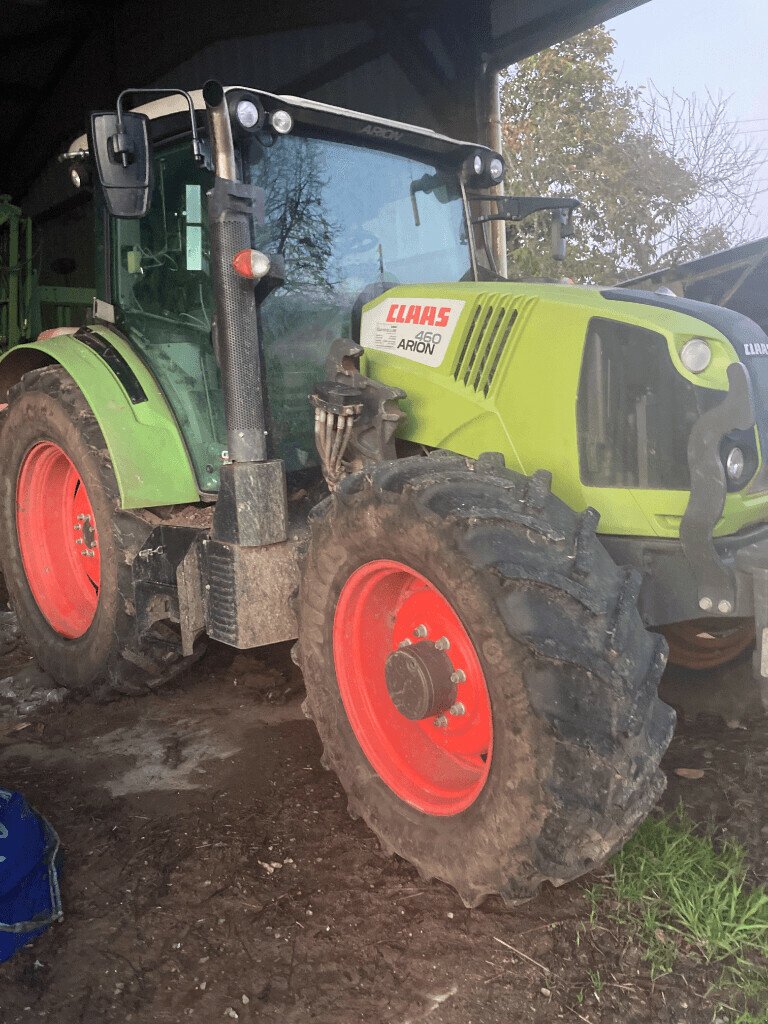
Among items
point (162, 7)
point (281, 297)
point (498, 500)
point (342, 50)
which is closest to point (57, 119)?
point (162, 7)

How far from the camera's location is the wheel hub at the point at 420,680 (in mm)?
2438

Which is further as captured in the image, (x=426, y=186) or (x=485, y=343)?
(x=426, y=186)

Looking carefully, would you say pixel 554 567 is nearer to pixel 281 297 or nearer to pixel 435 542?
pixel 435 542

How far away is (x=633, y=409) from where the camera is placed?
8.25 ft

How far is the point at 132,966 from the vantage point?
2.23 m

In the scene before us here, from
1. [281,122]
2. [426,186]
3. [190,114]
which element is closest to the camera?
[190,114]

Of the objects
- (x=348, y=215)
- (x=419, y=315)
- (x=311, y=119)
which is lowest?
(x=419, y=315)

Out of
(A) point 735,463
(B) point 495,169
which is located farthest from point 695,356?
(B) point 495,169

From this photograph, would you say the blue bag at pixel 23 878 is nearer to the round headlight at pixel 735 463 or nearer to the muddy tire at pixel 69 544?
the muddy tire at pixel 69 544

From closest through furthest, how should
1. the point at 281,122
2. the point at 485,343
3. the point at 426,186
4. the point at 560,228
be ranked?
the point at 485,343 < the point at 281,122 < the point at 426,186 < the point at 560,228

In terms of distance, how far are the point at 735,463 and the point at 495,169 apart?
190 centimetres

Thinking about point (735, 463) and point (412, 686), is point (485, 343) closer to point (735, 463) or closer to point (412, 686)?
point (735, 463)

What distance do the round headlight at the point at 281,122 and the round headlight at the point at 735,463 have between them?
181 cm

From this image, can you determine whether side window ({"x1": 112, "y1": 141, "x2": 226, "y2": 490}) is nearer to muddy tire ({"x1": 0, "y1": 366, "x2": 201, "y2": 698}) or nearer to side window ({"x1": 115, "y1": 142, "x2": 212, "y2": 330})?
side window ({"x1": 115, "y1": 142, "x2": 212, "y2": 330})
